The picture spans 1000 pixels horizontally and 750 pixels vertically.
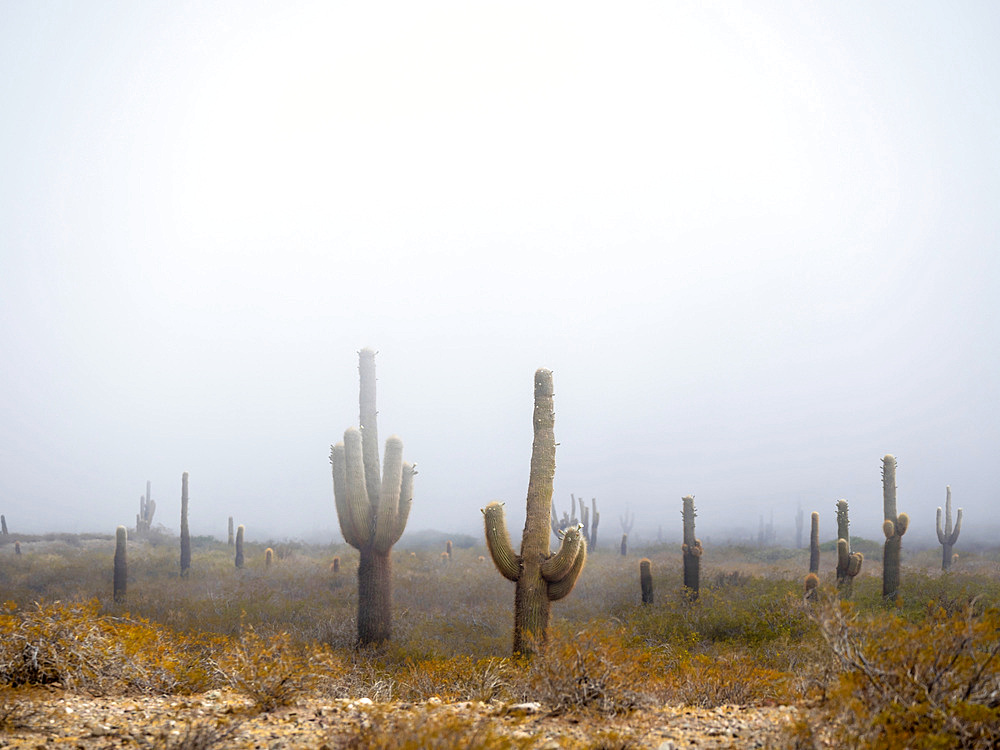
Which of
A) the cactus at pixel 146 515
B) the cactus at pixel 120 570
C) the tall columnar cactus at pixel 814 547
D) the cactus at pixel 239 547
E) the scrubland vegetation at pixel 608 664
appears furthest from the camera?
the cactus at pixel 146 515

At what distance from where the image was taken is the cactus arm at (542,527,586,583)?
30.6 ft

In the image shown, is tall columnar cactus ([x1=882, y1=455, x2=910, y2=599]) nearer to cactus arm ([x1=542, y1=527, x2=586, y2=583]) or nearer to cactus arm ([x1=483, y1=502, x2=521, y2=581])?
cactus arm ([x1=542, y1=527, x2=586, y2=583])

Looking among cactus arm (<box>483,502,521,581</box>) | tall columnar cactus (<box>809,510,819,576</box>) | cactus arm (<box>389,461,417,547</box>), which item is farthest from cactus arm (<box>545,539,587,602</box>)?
tall columnar cactus (<box>809,510,819,576</box>)

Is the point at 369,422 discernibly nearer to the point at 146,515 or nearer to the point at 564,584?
the point at 564,584

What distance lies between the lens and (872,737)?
366 cm

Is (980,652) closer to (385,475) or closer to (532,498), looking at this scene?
(532,498)

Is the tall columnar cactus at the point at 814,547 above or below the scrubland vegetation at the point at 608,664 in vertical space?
below

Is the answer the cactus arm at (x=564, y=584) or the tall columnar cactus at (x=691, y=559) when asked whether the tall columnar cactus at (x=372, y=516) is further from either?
the tall columnar cactus at (x=691, y=559)

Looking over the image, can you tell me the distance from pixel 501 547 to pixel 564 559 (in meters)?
1.06

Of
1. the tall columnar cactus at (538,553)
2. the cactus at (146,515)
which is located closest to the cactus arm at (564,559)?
the tall columnar cactus at (538,553)

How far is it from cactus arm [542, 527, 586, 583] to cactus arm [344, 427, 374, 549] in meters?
→ 5.49

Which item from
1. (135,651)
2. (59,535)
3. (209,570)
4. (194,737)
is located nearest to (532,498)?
(135,651)

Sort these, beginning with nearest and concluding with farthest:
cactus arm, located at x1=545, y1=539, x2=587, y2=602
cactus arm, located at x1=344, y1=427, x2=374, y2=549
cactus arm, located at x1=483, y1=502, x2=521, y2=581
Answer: cactus arm, located at x1=545, y1=539, x2=587, y2=602 → cactus arm, located at x1=483, y1=502, x2=521, y2=581 → cactus arm, located at x1=344, y1=427, x2=374, y2=549

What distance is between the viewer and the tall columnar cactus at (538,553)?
936cm
